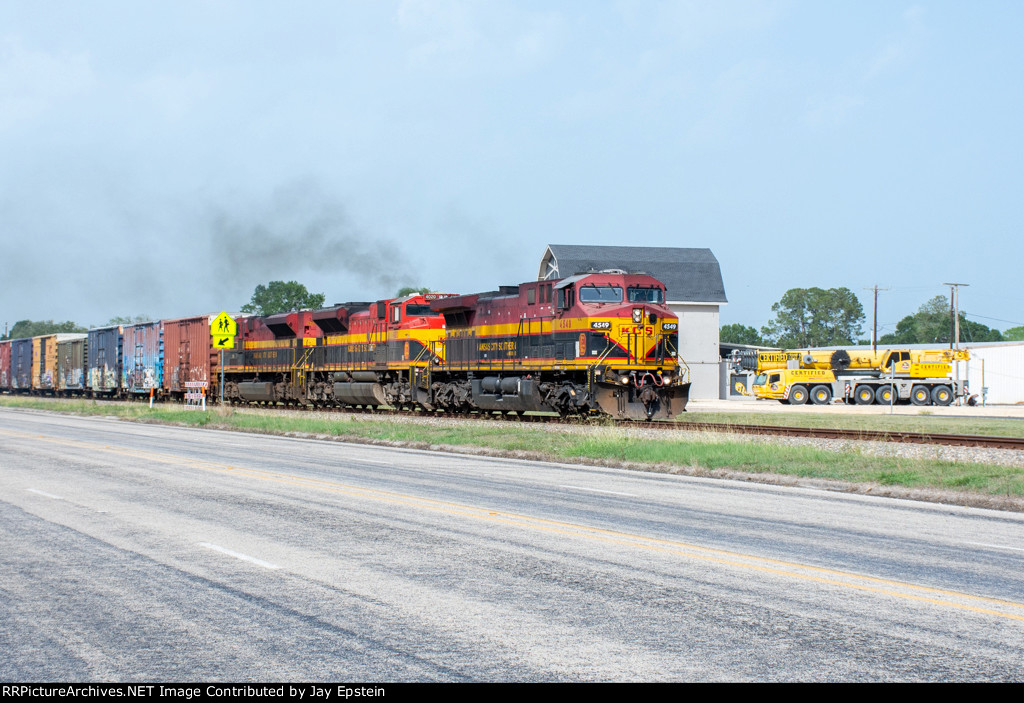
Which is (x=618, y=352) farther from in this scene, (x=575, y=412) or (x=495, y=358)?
(x=495, y=358)

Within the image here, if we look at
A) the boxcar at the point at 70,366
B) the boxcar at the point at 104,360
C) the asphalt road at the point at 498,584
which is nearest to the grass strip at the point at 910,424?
the asphalt road at the point at 498,584

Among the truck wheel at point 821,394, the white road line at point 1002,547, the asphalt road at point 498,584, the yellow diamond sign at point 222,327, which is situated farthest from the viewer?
the truck wheel at point 821,394

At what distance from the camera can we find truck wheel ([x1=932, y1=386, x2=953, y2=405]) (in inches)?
2215

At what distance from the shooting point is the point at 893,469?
16.9 m

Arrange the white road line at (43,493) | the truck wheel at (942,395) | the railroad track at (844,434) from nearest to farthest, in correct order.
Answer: the white road line at (43,493) < the railroad track at (844,434) < the truck wheel at (942,395)

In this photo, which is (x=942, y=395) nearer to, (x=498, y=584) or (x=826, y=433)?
(x=826, y=433)

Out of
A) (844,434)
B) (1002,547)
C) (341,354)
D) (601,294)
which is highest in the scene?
(601,294)

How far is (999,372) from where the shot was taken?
69.1 m

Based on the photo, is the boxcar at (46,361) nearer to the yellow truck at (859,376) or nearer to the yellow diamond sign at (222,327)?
the yellow diamond sign at (222,327)

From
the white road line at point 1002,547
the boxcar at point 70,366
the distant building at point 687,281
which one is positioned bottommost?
the white road line at point 1002,547

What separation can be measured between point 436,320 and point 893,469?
23660 millimetres

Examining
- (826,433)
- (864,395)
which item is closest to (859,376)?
(864,395)

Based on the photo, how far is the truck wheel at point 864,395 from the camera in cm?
5841

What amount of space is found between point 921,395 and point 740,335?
107395 mm
